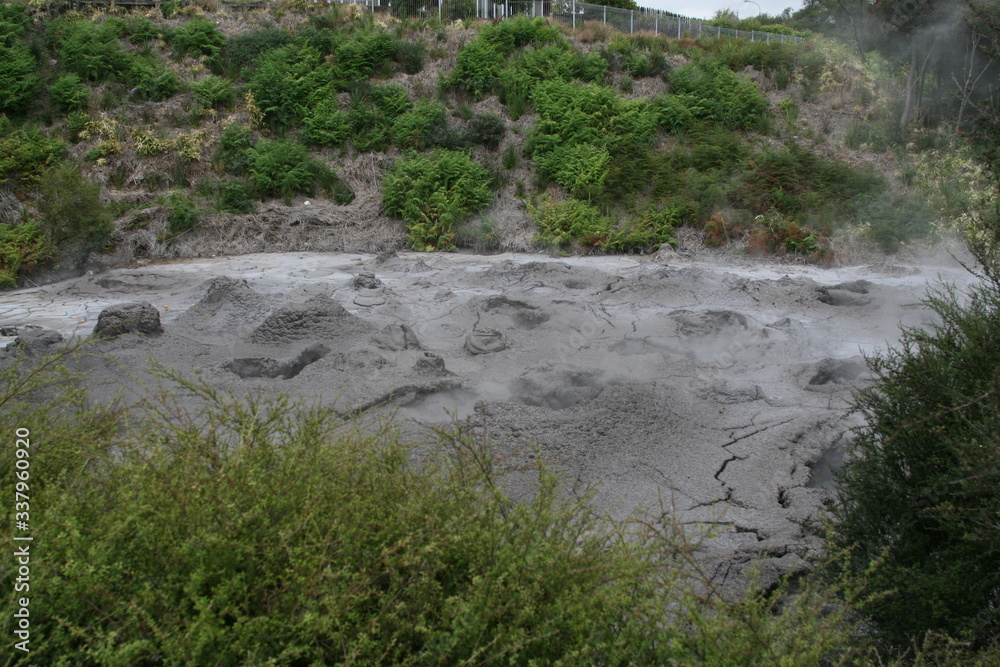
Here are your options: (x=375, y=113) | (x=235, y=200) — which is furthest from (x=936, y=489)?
(x=375, y=113)

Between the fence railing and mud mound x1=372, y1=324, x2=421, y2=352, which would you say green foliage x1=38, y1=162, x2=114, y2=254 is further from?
the fence railing

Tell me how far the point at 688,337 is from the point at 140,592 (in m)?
5.85

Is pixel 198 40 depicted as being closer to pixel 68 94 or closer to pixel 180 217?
pixel 68 94

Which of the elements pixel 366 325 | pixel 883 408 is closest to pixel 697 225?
pixel 366 325

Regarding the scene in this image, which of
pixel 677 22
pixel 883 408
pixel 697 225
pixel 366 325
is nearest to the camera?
pixel 883 408

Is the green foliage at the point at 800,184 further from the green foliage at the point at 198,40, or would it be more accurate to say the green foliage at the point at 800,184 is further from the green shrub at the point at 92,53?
the green shrub at the point at 92,53

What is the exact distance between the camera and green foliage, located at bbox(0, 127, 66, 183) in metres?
12.9

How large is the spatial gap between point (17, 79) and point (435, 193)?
965 cm

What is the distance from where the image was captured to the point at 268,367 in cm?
596

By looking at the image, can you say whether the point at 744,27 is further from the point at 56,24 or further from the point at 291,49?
the point at 56,24

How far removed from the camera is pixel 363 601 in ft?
6.92

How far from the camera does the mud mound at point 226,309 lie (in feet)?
23.5

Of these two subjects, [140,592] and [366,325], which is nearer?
[140,592]

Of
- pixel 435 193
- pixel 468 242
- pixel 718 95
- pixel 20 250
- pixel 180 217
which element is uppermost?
pixel 718 95
